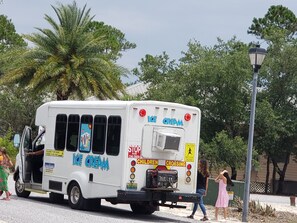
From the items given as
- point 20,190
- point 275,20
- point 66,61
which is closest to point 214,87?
point 66,61

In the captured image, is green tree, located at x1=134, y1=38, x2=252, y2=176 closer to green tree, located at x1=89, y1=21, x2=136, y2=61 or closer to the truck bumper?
the truck bumper

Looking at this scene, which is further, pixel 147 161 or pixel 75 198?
pixel 75 198

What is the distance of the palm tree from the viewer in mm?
36656

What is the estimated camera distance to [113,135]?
1859 centimetres

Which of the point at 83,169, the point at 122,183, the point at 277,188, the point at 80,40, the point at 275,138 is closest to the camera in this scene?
the point at 122,183

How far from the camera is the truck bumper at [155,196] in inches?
708

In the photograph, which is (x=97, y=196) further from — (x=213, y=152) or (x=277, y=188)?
(x=277, y=188)

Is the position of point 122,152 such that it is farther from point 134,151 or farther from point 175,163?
point 175,163

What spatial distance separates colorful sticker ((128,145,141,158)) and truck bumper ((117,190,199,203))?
0.85 metres

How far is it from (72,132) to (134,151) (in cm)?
242

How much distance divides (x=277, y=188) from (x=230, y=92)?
32.4 feet

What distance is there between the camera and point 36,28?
122ft

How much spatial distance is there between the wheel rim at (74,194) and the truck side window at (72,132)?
1011 millimetres

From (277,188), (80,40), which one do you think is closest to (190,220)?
(80,40)
